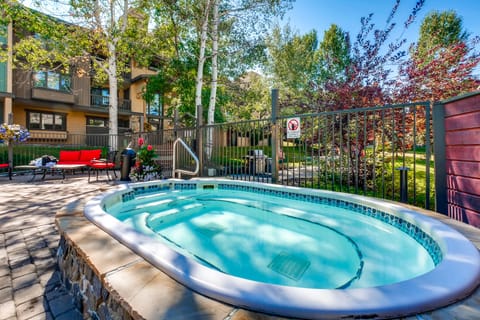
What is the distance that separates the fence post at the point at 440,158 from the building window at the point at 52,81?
14983mm

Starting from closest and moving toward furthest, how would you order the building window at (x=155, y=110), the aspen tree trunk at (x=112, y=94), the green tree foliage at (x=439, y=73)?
the green tree foliage at (x=439, y=73)
the aspen tree trunk at (x=112, y=94)
the building window at (x=155, y=110)

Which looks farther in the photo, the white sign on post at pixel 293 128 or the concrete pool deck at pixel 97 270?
the white sign on post at pixel 293 128

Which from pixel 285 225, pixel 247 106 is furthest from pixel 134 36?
pixel 285 225

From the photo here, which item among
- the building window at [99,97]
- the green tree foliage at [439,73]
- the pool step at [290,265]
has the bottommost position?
the pool step at [290,265]

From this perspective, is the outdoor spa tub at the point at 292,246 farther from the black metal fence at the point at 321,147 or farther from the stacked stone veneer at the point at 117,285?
the black metal fence at the point at 321,147

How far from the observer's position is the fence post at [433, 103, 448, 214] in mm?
2441

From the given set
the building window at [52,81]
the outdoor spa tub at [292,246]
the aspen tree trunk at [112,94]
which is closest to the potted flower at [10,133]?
the aspen tree trunk at [112,94]

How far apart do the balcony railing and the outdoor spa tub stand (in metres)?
Result: 12.3

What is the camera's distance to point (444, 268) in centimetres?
105

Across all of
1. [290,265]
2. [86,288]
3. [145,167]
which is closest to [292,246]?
[290,265]

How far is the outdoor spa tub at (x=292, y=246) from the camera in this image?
0.83 meters

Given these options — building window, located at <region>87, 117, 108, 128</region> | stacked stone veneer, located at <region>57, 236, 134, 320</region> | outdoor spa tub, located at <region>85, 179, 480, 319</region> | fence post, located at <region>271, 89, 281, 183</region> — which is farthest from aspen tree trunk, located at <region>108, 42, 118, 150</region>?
stacked stone veneer, located at <region>57, 236, 134, 320</region>

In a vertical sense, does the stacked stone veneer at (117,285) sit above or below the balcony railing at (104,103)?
below

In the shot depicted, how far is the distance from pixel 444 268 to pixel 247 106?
1227cm
